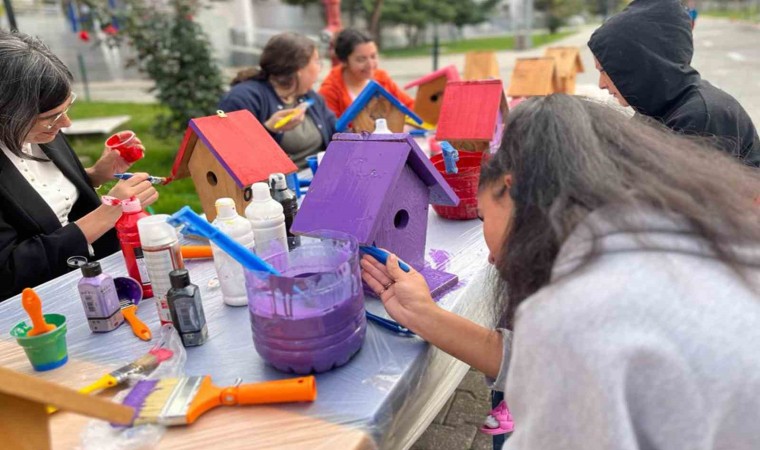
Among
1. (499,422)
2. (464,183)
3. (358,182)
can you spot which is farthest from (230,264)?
(499,422)

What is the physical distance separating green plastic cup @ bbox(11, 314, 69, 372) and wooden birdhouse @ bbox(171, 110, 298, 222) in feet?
2.34

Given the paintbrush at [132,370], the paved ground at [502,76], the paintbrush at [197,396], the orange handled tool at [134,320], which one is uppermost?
the paintbrush at [197,396]

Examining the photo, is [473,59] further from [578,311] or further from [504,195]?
[578,311]

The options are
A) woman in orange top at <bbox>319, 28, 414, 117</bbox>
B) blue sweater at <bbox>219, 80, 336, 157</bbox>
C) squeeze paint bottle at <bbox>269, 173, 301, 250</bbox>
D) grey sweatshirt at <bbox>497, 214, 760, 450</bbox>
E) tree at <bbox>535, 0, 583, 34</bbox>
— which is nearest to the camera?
grey sweatshirt at <bbox>497, 214, 760, 450</bbox>

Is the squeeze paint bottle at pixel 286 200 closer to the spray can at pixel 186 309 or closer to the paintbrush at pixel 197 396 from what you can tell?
the spray can at pixel 186 309

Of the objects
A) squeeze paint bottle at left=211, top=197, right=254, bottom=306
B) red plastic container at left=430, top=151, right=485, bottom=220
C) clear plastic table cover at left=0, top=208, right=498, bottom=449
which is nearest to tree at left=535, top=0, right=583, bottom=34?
red plastic container at left=430, top=151, right=485, bottom=220

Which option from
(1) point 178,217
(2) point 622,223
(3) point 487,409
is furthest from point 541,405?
(3) point 487,409

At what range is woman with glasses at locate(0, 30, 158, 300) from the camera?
5.33 feet

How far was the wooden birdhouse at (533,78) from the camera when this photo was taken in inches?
142

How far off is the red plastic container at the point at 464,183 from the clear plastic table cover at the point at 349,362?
315mm

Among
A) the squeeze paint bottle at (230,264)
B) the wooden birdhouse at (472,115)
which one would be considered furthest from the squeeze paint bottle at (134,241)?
the wooden birdhouse at (472,115)

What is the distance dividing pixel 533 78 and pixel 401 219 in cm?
263

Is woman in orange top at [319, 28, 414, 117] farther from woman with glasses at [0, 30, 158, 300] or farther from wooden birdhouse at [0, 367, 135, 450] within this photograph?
wooden birdhouse at [0, 367, 135, 450]

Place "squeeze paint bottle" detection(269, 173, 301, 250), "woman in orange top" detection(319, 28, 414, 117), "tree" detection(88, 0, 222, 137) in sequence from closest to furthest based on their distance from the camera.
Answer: "squeeze paint bottle" detection(269, 173, 301, 250) < "woman in orange top" detection(319, 28, 414, 117) < "tree" detection(88, 0, 222, 137)
